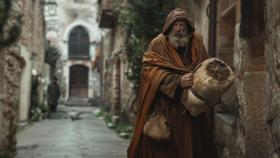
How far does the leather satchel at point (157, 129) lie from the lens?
4.05 m

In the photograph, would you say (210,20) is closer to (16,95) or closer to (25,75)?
(16,95)

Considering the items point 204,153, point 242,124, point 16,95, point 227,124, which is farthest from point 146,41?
point 204,153

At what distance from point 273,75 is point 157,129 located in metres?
0.95

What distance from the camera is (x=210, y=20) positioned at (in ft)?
23.4

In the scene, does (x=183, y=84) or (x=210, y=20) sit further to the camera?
(x=210, y=20)

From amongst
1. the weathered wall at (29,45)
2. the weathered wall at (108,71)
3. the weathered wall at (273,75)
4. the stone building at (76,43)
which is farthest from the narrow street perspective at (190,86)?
the stone building at (76,43)

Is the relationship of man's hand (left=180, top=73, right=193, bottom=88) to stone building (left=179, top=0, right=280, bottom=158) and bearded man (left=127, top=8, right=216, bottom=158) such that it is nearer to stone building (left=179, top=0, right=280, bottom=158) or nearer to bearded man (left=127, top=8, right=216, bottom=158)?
bearded man (left=127, top=8, right=216, bottom=158)

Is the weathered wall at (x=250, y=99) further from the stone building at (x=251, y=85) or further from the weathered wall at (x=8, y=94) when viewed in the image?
the weathered wall at (x=8, y=94)

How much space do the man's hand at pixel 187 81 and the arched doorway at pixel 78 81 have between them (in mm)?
38405

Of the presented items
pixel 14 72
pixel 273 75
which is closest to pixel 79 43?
pixel 14 72

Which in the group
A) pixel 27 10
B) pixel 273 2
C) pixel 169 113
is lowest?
pixel 169 113

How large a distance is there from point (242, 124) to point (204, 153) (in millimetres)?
964

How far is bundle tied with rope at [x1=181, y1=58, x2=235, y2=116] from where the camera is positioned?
150 inches

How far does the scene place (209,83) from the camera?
3807 millimetres
